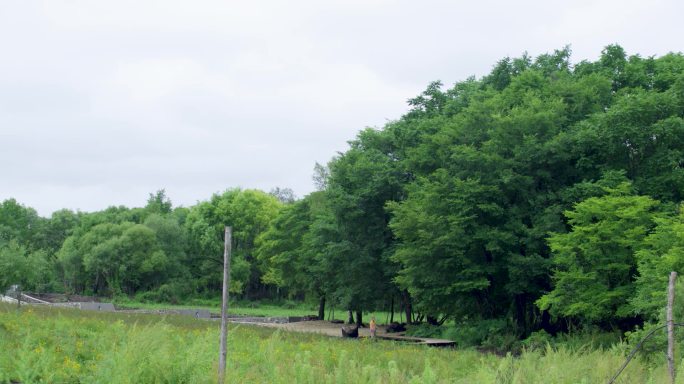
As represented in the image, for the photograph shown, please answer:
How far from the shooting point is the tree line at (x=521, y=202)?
1241 inches

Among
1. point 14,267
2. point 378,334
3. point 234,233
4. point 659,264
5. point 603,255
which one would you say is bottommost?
point 378,334

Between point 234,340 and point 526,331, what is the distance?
23.9 metres

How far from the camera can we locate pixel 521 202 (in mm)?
39438

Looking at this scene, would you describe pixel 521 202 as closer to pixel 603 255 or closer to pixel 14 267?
pixel 603 255

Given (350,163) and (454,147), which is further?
(350,163)

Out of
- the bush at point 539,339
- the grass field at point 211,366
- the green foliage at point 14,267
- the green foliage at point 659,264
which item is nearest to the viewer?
the grass field at point 211,366

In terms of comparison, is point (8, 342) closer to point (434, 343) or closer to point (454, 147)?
point (434, 343)

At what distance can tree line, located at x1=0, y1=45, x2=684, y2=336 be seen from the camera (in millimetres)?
31516

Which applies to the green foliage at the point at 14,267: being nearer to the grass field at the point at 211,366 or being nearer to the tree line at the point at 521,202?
the tree line at the point at 521,202

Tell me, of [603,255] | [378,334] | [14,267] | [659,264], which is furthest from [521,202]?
[14,267]

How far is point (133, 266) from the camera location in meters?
92.4

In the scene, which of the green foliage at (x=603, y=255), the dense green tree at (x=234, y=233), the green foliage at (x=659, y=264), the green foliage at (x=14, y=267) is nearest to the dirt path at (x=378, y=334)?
the green foliage at (x=603, y=255)

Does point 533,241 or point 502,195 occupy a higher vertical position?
point 502,195

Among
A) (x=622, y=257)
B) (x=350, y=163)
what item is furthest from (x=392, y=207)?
(x=622, y=257)
